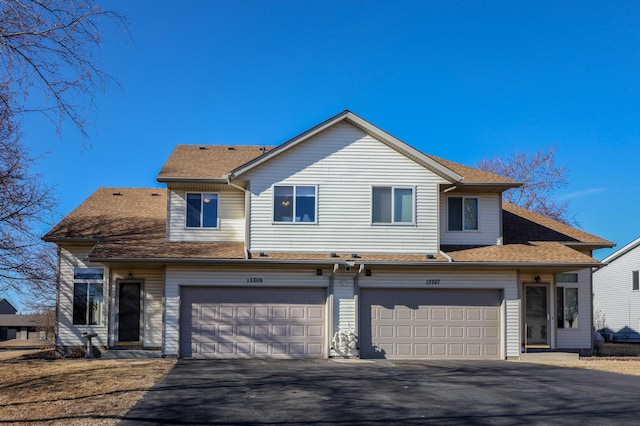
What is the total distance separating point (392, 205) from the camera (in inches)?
840

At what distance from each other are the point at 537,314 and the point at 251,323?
9.72 metres

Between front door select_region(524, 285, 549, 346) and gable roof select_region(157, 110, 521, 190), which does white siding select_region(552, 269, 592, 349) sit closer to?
front door select_region(524, 285, 549, 346)

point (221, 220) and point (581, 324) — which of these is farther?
point (581, 324)

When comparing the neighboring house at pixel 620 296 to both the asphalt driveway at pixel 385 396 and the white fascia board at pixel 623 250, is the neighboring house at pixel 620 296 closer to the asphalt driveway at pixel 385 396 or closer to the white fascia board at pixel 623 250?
the white fascia board at pixel 623 250

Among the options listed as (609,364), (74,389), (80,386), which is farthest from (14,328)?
(609,364)

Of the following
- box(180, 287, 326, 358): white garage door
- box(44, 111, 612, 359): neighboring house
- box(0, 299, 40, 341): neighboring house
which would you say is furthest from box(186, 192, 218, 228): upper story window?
box(0, 299, 40, 341): neighboring house

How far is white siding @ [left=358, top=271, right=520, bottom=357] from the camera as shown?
20.9 m

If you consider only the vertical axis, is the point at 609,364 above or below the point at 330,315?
below

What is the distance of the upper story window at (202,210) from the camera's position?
72.5 feet

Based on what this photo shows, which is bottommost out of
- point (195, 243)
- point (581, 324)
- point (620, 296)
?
point (581, 324)

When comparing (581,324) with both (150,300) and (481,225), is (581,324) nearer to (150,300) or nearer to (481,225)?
(481,225)

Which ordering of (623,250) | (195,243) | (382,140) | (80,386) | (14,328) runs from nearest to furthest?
(80,386) → (382,140) → (195,243) → (623,250) → (14,328)

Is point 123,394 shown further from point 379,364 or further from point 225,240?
point 225,240

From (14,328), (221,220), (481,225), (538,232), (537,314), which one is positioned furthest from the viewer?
(14,328)
